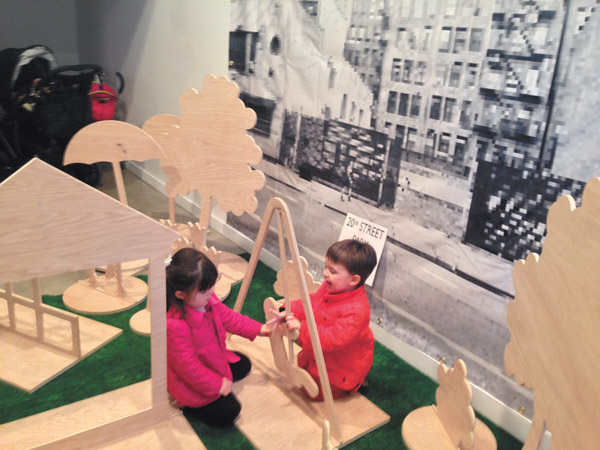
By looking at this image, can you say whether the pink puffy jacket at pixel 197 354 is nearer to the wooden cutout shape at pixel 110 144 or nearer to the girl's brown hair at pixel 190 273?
the girl's brown hair at pixel 190 273

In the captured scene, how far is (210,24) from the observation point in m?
2.91

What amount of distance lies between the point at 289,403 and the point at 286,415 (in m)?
0.06

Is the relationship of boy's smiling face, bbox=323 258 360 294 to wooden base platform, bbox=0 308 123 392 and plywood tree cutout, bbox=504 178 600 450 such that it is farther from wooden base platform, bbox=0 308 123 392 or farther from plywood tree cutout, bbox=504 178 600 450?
wooden base platform, bbox=0 308 123 392

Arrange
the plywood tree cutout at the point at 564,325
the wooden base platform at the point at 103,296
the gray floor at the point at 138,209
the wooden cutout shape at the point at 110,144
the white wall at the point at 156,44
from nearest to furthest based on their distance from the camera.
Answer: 1. the plywood tree cutout at the point at 564,325
2. the wooden cutout shape at the point at 110,144
3. the wooden base platform at the point at 103,296
4. the gray floor at the point at 138,209
5. the white wall at the point at 156,44

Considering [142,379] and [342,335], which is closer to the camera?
[342,335]

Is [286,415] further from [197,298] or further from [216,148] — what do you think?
[216,148]

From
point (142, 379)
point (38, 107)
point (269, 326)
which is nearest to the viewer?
point (269, 326)

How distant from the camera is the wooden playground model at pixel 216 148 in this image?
2.19 metres

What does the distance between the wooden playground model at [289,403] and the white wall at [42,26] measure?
166 inches

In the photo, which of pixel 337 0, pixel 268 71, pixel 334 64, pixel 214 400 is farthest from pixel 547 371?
pixel 268 71

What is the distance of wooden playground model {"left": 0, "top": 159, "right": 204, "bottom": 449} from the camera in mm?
1121

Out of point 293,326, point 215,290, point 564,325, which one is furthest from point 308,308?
point 215,290

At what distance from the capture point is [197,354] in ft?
5.03

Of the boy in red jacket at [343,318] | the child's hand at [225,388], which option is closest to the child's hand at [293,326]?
the boy in red jacket at [343,318]
